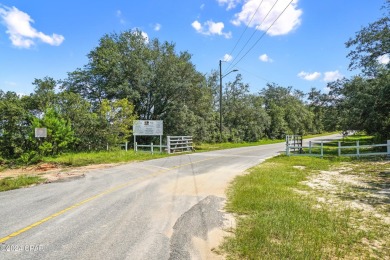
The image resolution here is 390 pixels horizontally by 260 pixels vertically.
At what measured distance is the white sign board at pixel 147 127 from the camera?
79.2 feet

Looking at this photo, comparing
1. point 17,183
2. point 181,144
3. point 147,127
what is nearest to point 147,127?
point 147,127

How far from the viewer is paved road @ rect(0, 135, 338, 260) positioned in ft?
14.7

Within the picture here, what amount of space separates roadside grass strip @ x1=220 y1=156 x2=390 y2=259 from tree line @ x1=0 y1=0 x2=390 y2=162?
15.3 m

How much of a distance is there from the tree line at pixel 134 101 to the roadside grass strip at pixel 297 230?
601 inches

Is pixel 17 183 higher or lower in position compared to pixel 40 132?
lower

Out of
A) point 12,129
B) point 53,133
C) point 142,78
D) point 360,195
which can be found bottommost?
point 360,195

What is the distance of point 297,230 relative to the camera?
204 inches

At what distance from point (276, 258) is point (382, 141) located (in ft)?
83.1

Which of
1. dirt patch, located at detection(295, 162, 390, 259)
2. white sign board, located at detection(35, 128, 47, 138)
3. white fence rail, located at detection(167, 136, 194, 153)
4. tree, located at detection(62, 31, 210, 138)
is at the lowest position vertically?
dirt patch, located at detection(295, 162, 390, 259)

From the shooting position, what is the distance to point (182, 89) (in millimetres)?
29922

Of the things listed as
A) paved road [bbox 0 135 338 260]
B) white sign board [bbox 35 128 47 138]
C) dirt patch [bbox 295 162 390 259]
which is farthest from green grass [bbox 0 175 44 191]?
dirt patch [bbox 295 162 390 259]

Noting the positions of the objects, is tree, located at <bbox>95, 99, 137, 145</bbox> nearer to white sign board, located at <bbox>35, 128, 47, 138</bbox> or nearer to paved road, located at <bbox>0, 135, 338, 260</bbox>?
white sign board, located at <bbox>35, 128, 47, 138</bbox>

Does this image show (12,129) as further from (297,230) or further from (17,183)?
(297,230)

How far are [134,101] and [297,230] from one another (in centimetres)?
2635
